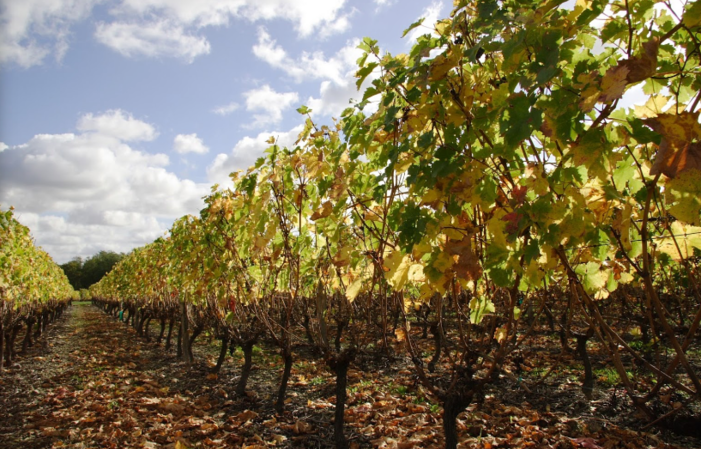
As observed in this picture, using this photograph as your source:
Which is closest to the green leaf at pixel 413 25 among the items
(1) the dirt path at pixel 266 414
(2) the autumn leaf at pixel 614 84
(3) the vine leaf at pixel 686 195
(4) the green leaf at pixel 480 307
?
(2) the autumn leaf at pixel 614 84

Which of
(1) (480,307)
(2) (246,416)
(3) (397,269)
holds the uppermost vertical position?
(3) (397,269)

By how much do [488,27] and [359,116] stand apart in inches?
42.3

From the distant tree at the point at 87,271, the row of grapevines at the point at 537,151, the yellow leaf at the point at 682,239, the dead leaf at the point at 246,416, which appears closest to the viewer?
the row of grapevines at the point at 537,151

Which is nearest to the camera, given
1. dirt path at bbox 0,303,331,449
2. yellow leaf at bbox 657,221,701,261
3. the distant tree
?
→ yellow leaf at bbox 657,221,701,261

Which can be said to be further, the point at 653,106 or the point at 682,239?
the point at 682,239

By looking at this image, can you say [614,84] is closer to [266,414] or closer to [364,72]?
[364,72]

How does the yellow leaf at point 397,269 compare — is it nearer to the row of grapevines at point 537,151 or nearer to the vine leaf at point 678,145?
the row of grapevines at point 537,151

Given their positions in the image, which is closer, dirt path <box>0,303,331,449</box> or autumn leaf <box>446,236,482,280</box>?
autumn leaf <box>446,236,482,280</box>

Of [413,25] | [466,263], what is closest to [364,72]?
[413,25]

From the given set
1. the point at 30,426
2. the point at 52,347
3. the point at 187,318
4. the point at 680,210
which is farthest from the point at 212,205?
the point at 52,347

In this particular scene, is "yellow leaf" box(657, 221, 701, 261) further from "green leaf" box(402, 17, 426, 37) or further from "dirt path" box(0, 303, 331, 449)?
"dirt path" box(0, 303, 331, 449)

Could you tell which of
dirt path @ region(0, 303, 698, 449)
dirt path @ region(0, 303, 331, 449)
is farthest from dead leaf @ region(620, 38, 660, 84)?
dirt path @ region(0, 303, 331, 449)

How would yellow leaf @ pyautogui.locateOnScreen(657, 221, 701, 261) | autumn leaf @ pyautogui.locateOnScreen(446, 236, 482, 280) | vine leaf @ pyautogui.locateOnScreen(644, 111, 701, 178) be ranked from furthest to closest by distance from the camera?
yellow leaf @ pyautogui.locateOnScreen(657, 221, 701, 261), autumn leaf @ pyautogui.locateOnScreen(446, 236, 482, 280), vine leaf @ pyautogui.locateOnScreen(644, 111, 701, 178)

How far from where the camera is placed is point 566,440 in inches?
149
